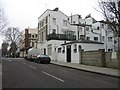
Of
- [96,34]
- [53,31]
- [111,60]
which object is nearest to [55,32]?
[53,31]

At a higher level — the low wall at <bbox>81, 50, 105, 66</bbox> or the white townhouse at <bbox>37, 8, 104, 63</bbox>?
the white townhouse at <bbox>37, 8, 104, 63</bbox>

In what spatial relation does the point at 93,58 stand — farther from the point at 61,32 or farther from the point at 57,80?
the point at 61,32

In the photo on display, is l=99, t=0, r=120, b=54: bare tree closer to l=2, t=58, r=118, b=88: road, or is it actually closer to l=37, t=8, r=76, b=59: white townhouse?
l=2, t=58, r=118, b=88: road

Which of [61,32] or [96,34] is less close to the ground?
[96,34]

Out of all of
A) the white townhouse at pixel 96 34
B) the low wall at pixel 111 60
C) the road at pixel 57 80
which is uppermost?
the white townhouse at pixel 96 34

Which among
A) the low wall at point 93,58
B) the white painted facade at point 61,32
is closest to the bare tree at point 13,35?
the white painted facade at point 61,32

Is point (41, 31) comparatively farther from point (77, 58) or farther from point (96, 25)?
point (77, 58)

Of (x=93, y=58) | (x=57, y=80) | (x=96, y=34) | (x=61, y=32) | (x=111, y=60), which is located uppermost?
(x=96, y=34)

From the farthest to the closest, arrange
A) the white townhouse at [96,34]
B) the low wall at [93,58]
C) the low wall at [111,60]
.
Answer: the white townhouse at [96,34] → the low wall at [93,58] → the low wall at [111,60]

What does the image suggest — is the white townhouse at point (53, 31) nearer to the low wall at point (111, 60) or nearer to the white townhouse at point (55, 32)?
the white townhouse at point (55, 32)

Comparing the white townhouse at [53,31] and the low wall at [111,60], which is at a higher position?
the white townhouse at [53,31]

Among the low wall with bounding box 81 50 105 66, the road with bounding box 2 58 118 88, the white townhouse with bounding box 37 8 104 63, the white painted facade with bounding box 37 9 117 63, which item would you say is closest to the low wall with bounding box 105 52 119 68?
the low wall with bounding box 81 50 105 66

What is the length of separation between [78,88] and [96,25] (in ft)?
200

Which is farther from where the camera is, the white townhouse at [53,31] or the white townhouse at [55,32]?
the white townhouse at [53,31]
